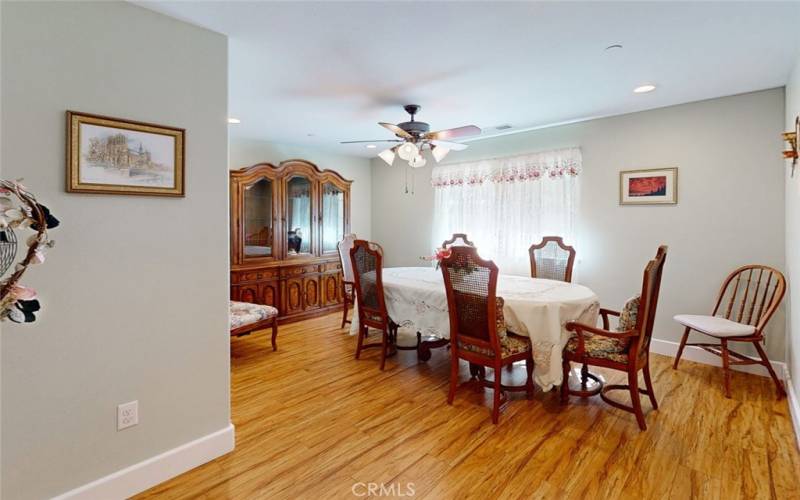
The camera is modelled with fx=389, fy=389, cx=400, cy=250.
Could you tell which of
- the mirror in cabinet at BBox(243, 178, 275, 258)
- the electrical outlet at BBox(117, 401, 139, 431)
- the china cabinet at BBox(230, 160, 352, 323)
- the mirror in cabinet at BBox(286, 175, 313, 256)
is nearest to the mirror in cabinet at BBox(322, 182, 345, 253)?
the china cabinet at BBox(230, 160, 352, 323)

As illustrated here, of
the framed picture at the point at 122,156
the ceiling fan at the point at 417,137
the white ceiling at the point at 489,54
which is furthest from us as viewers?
the ceiling fan at the point at 417,137

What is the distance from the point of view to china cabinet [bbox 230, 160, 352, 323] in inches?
182

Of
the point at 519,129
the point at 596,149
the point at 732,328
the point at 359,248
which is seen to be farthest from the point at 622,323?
the point at 519,129

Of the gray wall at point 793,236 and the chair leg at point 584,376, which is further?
the chair leg at point 584,376

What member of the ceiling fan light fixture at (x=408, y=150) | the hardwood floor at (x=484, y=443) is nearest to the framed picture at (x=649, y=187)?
the hardwood floor at (x=484, y=443)

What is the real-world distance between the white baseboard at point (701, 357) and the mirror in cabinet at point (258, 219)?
442cm

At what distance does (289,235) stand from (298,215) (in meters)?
0.30

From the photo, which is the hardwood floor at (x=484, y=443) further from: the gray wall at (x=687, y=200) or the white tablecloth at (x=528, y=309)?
the gray wall at (x=687, y=200)

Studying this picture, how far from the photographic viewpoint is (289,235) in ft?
16.9

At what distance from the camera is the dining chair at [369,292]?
3410mm

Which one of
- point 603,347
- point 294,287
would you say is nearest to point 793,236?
point 603,347

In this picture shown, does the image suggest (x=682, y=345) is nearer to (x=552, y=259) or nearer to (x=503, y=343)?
(x=552, y=259)

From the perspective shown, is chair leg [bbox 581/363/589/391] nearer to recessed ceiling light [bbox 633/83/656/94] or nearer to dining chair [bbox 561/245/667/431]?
dining chair [bbox 561/245/667/431]

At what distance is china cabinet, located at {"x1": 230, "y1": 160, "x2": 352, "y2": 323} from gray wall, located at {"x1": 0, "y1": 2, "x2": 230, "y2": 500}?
98.5 inches
